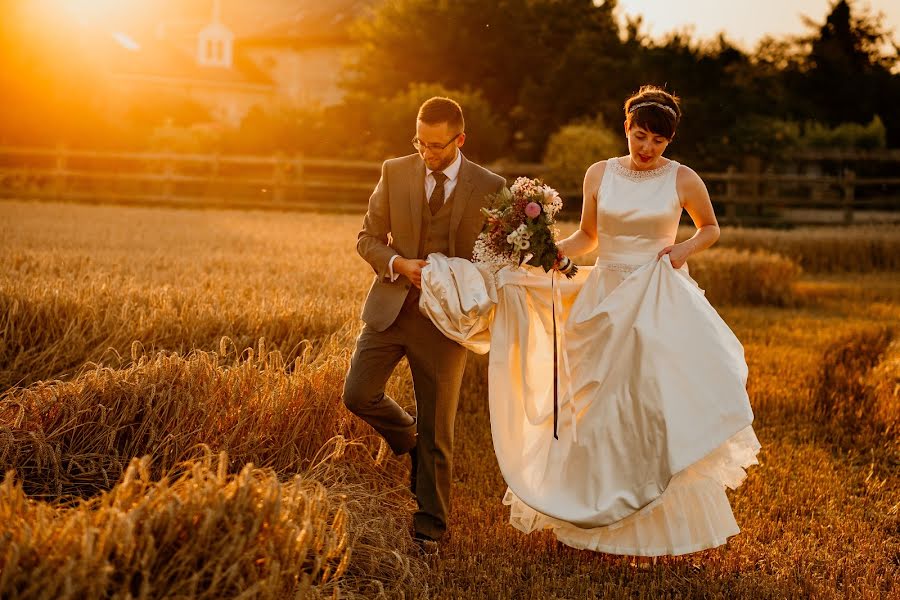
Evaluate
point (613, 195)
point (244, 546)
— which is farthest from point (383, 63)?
point (244, 546)

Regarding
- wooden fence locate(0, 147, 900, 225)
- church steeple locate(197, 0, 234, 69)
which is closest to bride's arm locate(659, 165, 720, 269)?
wooden fence locate(0, 147, 900, 225)

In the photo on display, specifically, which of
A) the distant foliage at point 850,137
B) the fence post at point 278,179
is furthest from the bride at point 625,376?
the distant foliage at point 850,137

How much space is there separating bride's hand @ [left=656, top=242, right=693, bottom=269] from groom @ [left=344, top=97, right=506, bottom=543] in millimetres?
879

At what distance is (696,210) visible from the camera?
514 cm

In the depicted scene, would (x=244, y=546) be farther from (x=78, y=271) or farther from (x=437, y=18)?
(x=437, y=18)

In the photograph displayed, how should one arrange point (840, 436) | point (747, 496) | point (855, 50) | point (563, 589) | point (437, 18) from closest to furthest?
point (563, 589)
point (747, 496)
point (840, 436)
point (437, 18)
point (855, 50)

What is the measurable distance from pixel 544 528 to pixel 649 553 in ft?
1.94

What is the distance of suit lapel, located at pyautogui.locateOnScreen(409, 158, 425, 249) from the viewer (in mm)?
4816

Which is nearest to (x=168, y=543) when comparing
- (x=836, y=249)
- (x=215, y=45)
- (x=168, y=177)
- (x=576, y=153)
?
(x=836, y=249)

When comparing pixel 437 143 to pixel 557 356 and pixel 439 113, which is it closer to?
pixel 439 113

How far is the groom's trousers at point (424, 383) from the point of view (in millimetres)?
4875

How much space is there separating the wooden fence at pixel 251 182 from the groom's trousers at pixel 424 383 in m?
22.6

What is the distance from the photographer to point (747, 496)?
5996mm

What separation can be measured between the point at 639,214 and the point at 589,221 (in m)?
0.34
